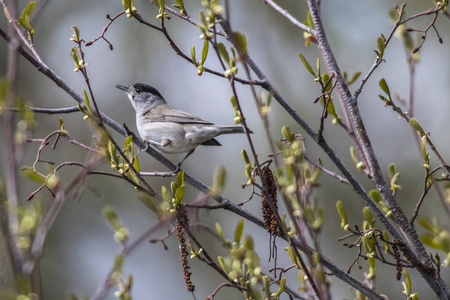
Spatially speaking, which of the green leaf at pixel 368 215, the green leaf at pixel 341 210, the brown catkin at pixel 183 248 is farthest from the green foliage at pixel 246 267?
the green leaf at pixel 368 215

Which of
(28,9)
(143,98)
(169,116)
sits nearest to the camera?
(28,9)

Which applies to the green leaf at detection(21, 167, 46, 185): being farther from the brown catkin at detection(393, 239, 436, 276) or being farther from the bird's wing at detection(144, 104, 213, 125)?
the bird's wing at detection(144, 104, 213, 125)

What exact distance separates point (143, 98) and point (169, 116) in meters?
0.85

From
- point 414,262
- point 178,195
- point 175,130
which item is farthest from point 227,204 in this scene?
point 175,130

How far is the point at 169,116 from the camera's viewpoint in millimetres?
5141

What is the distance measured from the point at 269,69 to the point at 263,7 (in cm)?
174

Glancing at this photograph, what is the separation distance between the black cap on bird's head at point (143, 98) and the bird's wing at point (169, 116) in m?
0.17

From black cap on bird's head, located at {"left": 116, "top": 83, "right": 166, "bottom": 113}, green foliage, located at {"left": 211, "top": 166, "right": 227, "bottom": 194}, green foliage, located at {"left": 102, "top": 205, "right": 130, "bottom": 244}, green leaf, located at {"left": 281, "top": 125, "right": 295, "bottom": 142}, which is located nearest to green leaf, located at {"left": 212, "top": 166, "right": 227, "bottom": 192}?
green foliage, located at {"left": 211, "top": 166, "right": 227, "bottom": 194}

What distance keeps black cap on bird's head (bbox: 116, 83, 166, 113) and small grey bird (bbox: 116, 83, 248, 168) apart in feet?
0.59

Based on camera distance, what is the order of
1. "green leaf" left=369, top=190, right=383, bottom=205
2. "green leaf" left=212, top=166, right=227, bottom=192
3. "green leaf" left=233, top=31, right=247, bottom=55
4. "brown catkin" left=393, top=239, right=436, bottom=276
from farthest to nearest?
"green leaf" left=369, top=190, right=383, bottom=205 < "brown catkin" left=393, top=239, right=436, bottom=276 < "green leaf" left=212, top=166, right=227, bottom=192 < "green leaf" left=233, top=31, right=247, bottom=55

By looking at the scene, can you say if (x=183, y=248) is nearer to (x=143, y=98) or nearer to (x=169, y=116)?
(x=169, y=116)

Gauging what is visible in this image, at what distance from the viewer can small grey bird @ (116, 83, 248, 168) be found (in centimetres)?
446

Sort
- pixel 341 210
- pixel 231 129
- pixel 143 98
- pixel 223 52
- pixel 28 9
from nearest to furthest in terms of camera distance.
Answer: pixel 223 52
pixel 341 210
pixel 28 9
pixel 231 129
pixel 143 98

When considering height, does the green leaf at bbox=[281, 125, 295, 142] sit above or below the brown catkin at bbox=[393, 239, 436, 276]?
above
